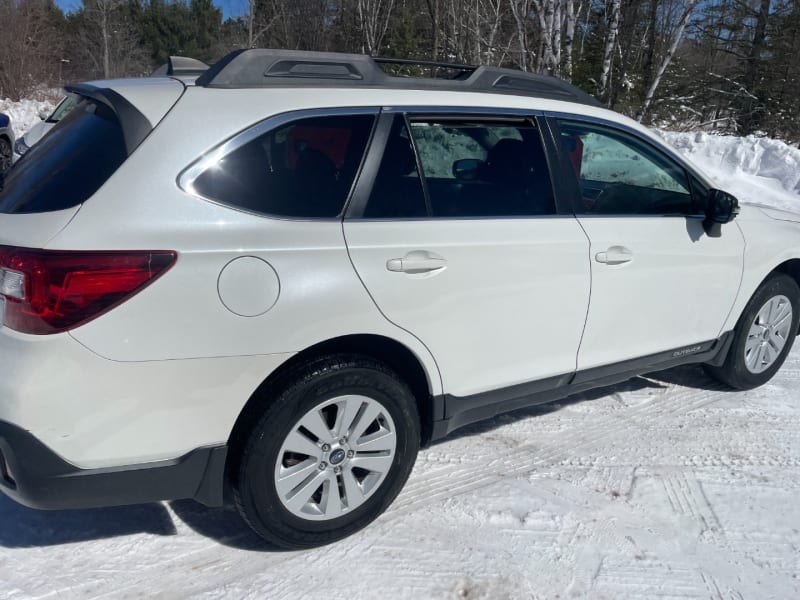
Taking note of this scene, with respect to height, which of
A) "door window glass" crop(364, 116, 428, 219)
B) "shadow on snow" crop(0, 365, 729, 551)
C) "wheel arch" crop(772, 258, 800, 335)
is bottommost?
"shadow on snow" crop(0, 365, 729, 551)

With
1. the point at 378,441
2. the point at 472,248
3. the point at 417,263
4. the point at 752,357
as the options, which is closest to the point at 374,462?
the point at 378,441

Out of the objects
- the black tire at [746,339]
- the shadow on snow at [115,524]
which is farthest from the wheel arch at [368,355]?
the black tire at [746,339]

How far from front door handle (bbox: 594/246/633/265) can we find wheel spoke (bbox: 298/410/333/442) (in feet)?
5.01

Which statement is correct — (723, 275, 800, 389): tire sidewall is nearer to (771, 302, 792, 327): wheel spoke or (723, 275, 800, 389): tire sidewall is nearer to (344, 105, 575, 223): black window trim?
(771, 302, 792, 327): wheel spoke

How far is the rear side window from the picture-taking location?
254cm

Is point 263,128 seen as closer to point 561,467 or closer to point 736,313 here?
point 561,467

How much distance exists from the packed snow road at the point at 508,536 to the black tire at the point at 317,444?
124 millimetres

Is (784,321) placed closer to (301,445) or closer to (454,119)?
(454,119)

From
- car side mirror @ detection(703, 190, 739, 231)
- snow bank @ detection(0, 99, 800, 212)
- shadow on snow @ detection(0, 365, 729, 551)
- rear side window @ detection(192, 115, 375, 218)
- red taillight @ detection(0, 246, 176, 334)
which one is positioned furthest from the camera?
snow bank @ detection(0, 99, 800, 212)

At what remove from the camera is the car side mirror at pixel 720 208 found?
152 inches

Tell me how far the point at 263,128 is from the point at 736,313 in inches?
120

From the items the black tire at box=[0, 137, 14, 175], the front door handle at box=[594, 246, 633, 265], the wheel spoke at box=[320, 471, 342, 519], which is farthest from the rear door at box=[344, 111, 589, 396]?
the black tire at box=[0, 137, 14, 175]

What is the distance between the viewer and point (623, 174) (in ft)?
13.1

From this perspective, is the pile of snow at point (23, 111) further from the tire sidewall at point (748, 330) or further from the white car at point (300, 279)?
the tire sidewall at point (748, 330)
